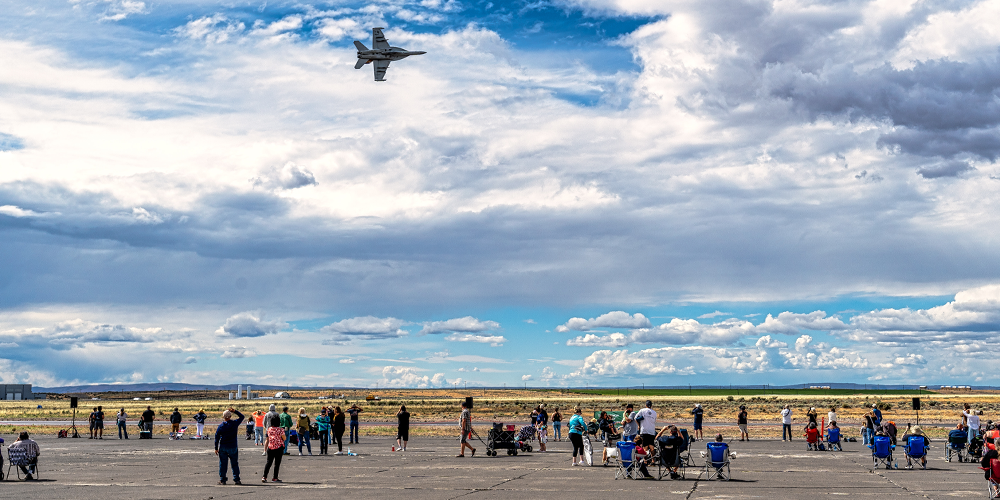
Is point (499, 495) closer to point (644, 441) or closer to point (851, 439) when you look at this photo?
point (644, 441)

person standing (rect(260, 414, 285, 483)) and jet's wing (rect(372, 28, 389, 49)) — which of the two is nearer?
person standing (rect(260, 414, 285, 483))

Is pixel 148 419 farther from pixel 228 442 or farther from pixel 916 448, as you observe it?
pixel 916 448

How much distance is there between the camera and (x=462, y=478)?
23219 mm

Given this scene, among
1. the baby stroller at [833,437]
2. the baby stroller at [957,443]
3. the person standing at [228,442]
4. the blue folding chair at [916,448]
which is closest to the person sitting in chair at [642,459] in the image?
the blue folding chair at [916,448]

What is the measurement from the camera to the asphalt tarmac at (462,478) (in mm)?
19594

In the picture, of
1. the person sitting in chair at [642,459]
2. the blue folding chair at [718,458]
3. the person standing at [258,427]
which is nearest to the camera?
the blue folding chair at [718,458]

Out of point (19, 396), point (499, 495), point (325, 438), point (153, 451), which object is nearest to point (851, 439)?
point (325, 438)

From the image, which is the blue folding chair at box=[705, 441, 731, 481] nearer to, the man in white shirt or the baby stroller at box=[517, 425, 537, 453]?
the man in white shirt

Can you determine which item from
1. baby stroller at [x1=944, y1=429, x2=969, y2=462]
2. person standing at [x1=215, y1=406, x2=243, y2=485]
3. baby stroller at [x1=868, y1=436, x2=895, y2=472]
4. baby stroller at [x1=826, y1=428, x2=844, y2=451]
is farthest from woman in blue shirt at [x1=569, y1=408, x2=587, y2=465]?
baby stroller at [x1=826, y1=428, x2=844, y2=451]

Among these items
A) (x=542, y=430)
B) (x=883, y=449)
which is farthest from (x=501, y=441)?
(x=883, y=449)

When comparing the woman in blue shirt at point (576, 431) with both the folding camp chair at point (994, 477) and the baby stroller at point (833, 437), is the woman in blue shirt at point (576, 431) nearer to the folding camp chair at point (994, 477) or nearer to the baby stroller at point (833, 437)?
the folding camp chair at point (994, 477)

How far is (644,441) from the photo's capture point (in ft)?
78.0

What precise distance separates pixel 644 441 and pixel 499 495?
614cm

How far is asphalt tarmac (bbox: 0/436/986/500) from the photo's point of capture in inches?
771
